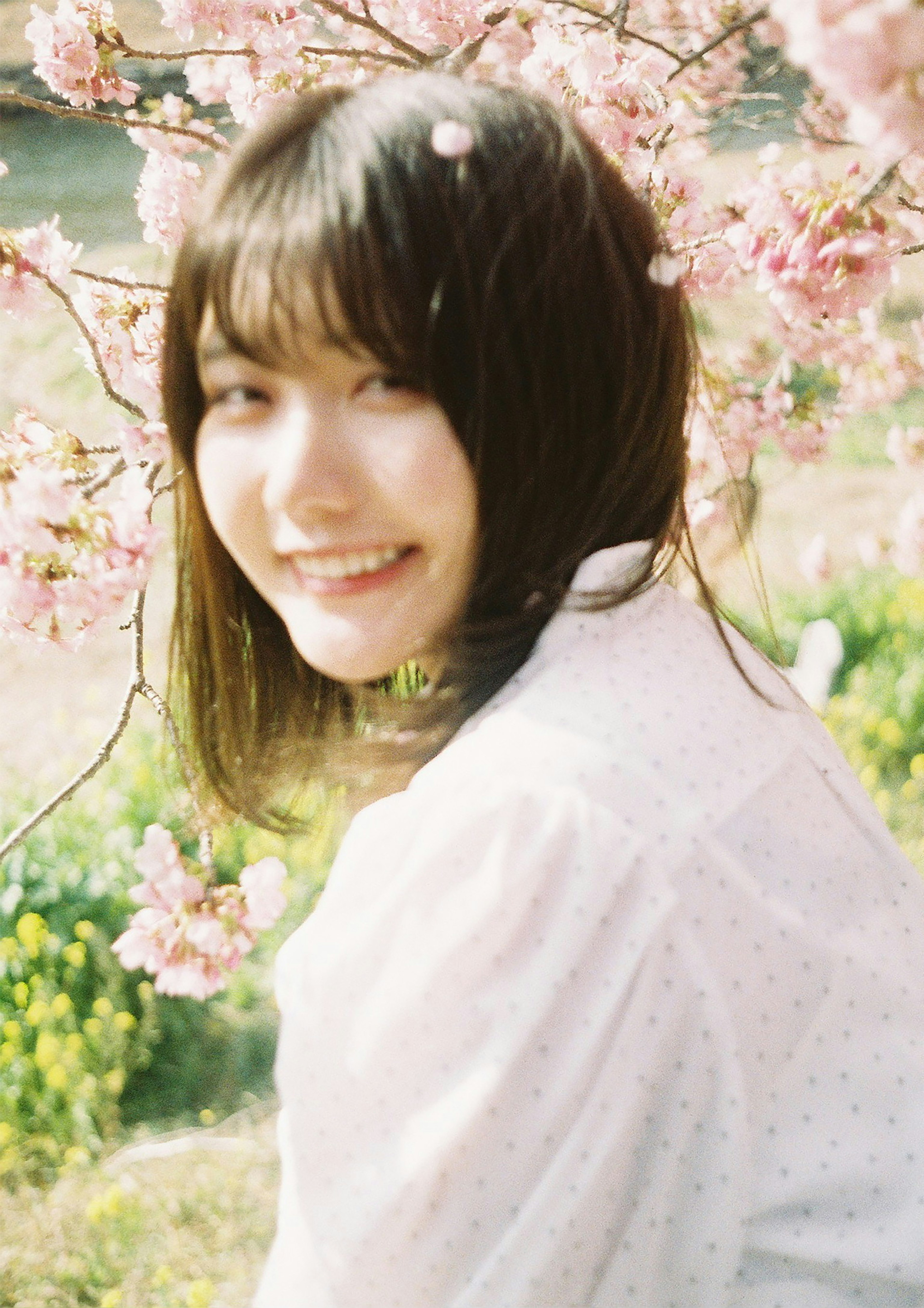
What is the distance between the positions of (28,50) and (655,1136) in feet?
39.3

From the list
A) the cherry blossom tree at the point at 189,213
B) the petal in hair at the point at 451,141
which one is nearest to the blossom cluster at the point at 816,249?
the cherry blossom tree at the point at 189,213

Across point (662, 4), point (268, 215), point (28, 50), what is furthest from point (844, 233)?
point (28, 50)

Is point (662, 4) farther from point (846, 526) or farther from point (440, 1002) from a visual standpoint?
point (440, 1002)

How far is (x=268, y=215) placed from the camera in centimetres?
103

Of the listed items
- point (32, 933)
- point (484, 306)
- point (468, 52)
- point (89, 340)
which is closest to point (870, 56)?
point (484, 306)

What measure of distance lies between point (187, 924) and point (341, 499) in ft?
3.27

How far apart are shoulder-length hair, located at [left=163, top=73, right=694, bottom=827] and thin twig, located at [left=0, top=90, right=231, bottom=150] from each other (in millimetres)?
524

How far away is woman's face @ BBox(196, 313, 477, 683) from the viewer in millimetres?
1022

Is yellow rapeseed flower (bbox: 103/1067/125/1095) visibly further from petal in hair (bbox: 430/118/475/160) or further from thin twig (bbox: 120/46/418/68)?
petal in hair (bbox: 430/118/475/160)

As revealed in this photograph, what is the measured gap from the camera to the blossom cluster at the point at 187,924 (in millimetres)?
1812

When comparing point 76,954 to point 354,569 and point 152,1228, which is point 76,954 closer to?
point 152,1228

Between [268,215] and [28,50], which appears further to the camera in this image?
[28,50]

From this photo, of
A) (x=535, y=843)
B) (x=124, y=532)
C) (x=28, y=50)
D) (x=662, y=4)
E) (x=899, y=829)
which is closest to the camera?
(x=535, y=843)

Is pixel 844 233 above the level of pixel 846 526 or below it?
above
